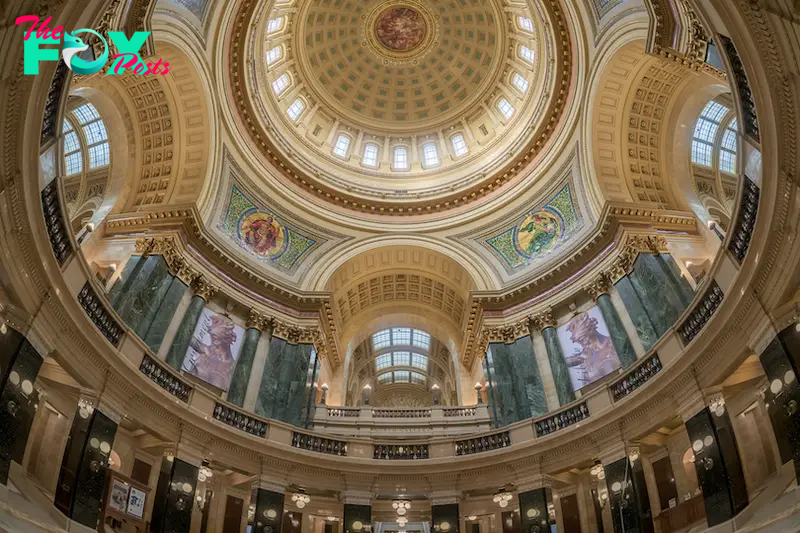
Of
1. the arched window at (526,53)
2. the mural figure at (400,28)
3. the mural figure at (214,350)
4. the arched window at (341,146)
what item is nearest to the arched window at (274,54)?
the arched window at (341,146)

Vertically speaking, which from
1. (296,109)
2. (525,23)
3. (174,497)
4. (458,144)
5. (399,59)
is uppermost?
(399,59)

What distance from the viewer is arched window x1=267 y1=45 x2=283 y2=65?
1177 inches

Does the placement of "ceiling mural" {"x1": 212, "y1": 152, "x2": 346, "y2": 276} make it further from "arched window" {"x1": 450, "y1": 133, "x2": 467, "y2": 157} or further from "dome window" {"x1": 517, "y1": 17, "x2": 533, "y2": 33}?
"dome window" {"x1": 517, "y1": 17, "x2": 533, "y2": 33}

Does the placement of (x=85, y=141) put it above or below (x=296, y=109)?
below

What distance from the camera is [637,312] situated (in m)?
19.6

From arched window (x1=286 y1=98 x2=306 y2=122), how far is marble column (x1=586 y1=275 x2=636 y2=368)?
19.5 metres

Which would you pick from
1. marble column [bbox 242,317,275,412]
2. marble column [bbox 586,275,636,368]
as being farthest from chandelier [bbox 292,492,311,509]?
marble column [bbox 586,275,636,368]

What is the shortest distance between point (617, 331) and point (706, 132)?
8978 millimetres

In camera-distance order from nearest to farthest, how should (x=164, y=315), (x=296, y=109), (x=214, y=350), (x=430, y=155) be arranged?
(x=164, y=315) → (x=214, y=350) → (x=296, y=109) → (x=430, y=155)

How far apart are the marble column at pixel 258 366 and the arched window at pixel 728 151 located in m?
19.6

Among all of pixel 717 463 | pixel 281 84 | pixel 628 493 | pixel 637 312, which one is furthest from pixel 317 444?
pixel 281 84

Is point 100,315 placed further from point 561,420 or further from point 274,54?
point 274,54

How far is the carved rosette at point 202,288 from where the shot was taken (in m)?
21.4

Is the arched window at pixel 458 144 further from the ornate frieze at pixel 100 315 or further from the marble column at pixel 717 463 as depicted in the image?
the ornate frieze at pixel 100 315
